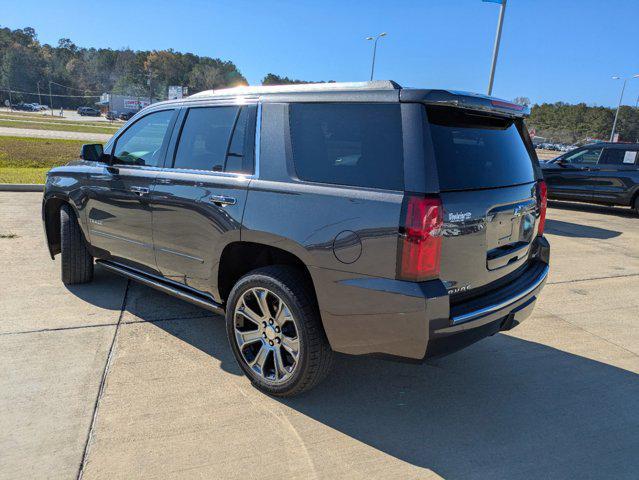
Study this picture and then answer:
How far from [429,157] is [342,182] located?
49 centimetres

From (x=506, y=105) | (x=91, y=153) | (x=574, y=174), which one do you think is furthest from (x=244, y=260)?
(x=574, y=174)

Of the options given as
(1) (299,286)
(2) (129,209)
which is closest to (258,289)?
(1) (299,286)

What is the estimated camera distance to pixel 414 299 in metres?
2.37

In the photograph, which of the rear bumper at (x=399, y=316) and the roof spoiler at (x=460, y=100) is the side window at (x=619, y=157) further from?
the rear bumper at (x=399, y=316)

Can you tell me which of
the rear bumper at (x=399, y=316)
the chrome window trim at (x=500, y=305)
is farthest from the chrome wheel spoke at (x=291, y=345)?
the chrome window trim at (x=500, y=305)

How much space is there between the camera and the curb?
975 centimetres

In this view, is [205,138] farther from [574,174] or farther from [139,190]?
[574,174]

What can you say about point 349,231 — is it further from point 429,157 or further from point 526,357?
point 526,357

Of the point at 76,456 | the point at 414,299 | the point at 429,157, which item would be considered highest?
the point at 429,157

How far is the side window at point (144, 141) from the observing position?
393cm

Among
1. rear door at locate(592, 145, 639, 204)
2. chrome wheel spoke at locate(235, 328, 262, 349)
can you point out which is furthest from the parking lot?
rear door at locate(592, 145, 639, 204)

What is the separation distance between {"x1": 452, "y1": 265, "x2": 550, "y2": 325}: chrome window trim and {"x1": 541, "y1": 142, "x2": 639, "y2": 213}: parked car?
978cm

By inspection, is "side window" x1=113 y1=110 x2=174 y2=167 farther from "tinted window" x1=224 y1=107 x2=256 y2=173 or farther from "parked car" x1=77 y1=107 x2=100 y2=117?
"parked car" x1=77 y1=107 x2=100 y2=117

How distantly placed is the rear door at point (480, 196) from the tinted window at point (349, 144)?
22 centimetres
